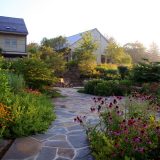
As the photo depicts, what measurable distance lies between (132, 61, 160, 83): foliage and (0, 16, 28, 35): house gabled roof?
1818 centimetres

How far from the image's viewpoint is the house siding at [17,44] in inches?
1221

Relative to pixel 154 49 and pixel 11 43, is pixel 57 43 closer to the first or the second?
pixel 11 43

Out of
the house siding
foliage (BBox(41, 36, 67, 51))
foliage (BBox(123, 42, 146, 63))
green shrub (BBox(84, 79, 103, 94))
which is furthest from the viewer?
foliage (BBox(123, 42, 146, 63))

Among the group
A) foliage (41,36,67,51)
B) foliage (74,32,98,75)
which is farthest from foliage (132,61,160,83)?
foliage (41,36,67,51)

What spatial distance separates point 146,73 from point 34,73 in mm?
5389

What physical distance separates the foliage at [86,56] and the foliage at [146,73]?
11.6 metres

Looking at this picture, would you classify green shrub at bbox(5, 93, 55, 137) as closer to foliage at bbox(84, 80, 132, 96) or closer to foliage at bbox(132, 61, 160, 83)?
foliage at bbox(84, 80, 132, 96)

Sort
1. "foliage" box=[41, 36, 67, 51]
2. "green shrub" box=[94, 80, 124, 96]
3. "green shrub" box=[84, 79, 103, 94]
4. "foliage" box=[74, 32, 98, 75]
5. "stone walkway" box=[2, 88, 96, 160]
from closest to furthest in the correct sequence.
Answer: "stone walkway" box=[2, 88, 96, 160]
"green shrub" box=[94, 80, 124, 96]
"green shrub" box=[84, 79, 103, 94]
"foliage" box=[74, 32, 98, 75]
"foliage" box=[41, 36, 67, 51]

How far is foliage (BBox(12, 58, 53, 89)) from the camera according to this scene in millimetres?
12867

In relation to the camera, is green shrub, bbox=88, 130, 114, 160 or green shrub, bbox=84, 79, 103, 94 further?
green shrub, bbox=84, 79, 103, 94

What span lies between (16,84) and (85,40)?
25.0 metres

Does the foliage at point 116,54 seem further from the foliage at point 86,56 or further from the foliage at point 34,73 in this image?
the foliage at point 34,73

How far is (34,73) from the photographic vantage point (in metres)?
12.9

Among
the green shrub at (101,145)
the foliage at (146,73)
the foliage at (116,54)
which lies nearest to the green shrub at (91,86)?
the foliage at (146,73)
